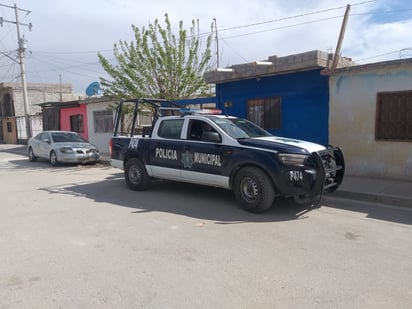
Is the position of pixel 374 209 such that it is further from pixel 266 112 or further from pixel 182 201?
pixel 266 112

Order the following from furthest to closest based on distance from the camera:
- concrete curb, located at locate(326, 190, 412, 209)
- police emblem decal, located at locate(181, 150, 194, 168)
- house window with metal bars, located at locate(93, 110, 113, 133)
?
house window with metal bars, located at locate(93, 110, 113, 133)
police emblem decal, located at locate(181, 150, 194, 168)
concrete curb, located at locate(326, 190, 412, 209)

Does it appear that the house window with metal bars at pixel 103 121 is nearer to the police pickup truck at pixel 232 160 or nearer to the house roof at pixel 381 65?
the police pickup truck at pixel 232 160

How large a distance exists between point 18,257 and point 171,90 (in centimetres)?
1045

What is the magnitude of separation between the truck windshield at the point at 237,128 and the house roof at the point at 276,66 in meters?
3.16

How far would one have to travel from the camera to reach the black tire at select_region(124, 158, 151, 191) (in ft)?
27.7

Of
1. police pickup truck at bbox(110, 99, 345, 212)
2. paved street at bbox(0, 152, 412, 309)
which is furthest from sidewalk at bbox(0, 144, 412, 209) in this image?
police pickup truck at bbox(110, 99, 345, 212)

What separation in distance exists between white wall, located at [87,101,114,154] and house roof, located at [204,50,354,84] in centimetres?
927

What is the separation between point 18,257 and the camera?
4488 mm

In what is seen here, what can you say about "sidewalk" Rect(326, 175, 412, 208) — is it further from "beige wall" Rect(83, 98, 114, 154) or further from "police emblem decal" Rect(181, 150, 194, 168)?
"beige wall" Rect(83, 98, 114, 154)

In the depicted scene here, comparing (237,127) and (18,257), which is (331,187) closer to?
(237,127)

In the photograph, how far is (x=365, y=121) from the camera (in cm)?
925

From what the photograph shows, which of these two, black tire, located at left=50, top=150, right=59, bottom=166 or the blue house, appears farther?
black tire, located at left=50, top=150, right=59, bottom=166

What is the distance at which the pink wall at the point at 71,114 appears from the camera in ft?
70.0

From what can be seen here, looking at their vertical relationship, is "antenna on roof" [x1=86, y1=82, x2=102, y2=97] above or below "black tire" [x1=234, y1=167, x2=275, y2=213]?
above
